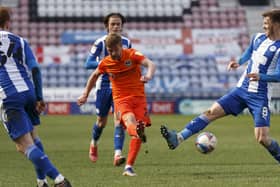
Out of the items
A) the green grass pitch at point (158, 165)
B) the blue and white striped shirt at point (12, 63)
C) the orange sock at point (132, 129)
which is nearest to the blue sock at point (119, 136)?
the green grass pitch at point (158, 165)

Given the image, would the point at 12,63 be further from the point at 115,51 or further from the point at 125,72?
the point at 125,72

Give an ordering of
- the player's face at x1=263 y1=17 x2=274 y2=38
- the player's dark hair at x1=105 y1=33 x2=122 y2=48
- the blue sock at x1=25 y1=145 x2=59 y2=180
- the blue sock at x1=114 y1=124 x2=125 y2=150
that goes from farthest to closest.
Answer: the blue sock at x1=114 y1=124 x2=125 y2=150
the player's face at x1=263 y1=17 x2=274 y2=38
the player's dark hair at x1=105 y1=33 x2=122 y2=48
the blue sock at x1=25 y1=145 x2=59 y2=180

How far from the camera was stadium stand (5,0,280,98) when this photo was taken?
33594 mm

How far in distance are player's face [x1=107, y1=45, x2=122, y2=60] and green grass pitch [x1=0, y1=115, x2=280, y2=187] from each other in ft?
4.72

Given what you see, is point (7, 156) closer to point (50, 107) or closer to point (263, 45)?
point (263, 45)

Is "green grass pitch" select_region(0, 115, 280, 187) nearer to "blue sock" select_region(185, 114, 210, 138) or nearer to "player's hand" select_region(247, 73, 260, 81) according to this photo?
"blue sock" select_region(185, 114, 210, 138)

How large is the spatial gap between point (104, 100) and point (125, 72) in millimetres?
1948

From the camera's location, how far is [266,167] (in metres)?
10.7

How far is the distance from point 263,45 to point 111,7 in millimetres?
27339

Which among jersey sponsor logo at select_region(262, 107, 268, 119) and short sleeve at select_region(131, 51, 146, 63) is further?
jersey sponsor logo at select_region(262, 107, 268, 119)

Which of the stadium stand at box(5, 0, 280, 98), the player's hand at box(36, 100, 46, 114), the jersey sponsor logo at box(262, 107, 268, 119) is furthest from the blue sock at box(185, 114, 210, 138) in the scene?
the stadium stand at box(5, 0, 280, 98)

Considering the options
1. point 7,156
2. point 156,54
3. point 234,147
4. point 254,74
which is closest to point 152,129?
point 234,147

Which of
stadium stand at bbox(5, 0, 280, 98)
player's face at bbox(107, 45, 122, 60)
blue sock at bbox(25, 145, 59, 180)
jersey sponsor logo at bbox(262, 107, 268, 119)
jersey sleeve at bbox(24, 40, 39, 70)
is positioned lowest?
stadium stand at bbox(5, 0, 280, 98)

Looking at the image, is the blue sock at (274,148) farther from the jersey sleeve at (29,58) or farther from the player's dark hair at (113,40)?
the jersey sleeve at (29,58)
